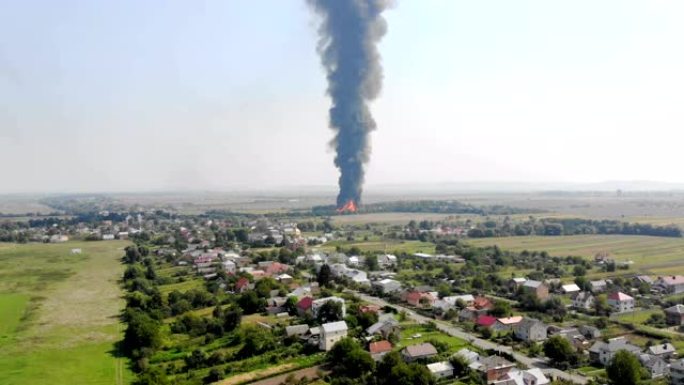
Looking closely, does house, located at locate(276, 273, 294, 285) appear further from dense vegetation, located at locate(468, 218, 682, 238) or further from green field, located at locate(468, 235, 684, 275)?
dense vegetation, located at locate(468, 218, 682, 238)

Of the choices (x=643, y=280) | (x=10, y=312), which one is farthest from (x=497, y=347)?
(x=10, y=312)

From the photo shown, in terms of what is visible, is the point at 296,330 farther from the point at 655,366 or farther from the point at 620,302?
the point at 620,302

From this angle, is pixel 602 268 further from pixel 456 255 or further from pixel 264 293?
pixel 264 293

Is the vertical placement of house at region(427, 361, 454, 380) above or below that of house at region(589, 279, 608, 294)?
below

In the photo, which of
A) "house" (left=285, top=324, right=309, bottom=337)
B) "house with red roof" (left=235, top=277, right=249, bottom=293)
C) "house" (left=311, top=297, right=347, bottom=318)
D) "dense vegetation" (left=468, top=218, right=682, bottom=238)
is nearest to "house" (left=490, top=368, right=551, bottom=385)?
"house" (left=285, top=324, right=309, bottom=337)

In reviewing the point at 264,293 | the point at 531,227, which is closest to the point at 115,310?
the point at 264,293

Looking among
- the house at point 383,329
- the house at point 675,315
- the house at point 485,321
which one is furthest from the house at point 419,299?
the house at point 675,315
